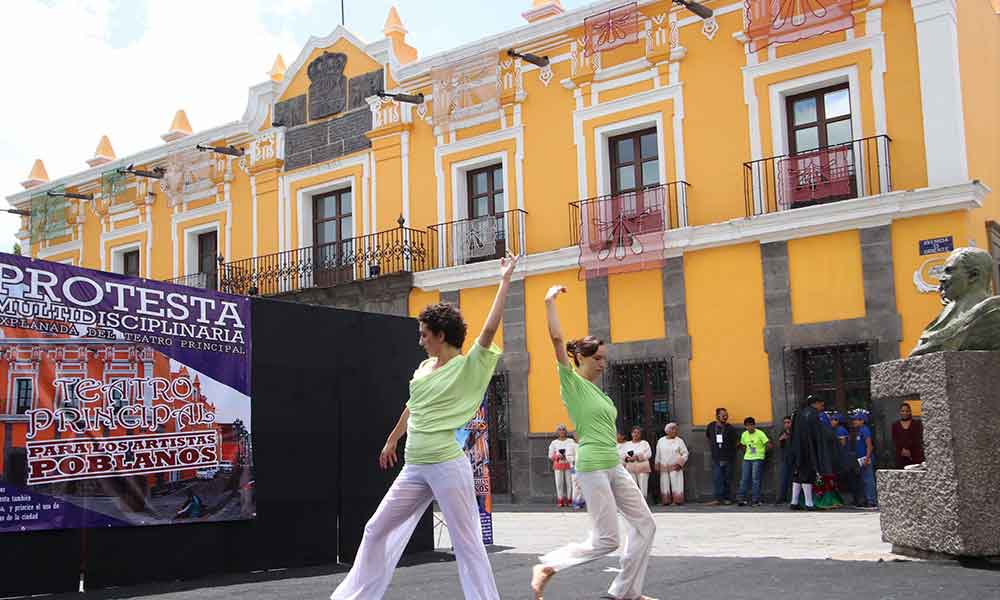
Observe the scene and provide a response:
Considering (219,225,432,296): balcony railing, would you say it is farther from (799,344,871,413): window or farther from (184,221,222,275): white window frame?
(799,344,871,413): window

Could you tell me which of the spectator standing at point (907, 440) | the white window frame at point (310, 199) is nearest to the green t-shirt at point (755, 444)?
the spectator standing at point (907, 440)

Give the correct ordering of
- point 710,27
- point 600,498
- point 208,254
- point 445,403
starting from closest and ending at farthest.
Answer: point 445,403
point 600,498
point 710,27
point 208,254

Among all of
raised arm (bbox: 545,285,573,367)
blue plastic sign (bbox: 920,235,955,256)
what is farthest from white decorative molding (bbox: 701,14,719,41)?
raised arm (bbox: 545,285,573,367)

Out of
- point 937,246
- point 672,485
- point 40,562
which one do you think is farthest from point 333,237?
point 40,562

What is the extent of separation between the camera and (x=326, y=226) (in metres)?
23.7

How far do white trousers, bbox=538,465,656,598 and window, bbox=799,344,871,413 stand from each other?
10.4 meters

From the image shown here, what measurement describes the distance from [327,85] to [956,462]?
722 inches

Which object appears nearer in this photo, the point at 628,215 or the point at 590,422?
the point at 590,422

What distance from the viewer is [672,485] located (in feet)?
A: 57.1

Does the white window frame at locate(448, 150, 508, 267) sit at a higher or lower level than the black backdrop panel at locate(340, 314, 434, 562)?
higher

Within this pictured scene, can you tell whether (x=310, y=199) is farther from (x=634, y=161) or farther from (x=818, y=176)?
(x=818, y=176)

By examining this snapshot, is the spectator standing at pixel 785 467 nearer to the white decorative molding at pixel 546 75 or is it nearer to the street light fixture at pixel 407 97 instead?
the white decorative molding at pixel 546 75

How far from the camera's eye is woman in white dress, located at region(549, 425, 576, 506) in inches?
730

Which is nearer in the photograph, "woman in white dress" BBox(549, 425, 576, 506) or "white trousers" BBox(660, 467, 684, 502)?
"white trousers" BBox(660, 467, 684, 502)
